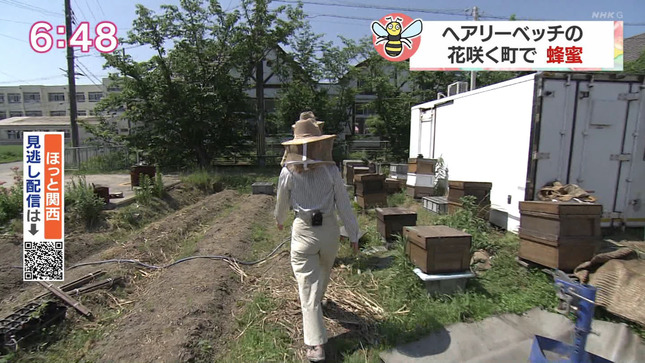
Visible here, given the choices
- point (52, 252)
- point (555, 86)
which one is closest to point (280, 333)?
point (52, 252)

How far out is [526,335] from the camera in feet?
10.0

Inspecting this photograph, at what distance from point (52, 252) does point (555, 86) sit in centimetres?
779

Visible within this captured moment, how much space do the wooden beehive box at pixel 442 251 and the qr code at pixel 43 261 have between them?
15.0ft

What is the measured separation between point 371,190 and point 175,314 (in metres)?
5.19

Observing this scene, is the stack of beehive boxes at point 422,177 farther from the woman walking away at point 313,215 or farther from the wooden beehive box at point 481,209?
the woman walking away at point 313,215

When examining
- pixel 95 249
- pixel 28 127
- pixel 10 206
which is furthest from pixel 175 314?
pixel 28 127

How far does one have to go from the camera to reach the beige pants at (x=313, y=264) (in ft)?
9.12

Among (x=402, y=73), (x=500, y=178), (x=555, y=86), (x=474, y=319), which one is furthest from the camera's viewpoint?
(x=402, y=73)

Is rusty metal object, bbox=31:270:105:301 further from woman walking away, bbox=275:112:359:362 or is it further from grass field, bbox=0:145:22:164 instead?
grass field, bbox=0:145:22:164

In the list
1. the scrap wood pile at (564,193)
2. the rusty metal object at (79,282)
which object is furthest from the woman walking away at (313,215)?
the scrap wood pile at (564,193)

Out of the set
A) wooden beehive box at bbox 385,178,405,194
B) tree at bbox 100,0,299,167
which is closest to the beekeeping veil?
wooden beehive box at bbox 385,178,405,194

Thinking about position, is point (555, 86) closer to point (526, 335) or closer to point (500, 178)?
point (500, 178)

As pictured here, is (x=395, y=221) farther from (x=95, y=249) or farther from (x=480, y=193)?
(x=95, y=249)

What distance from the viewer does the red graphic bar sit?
449 cm
